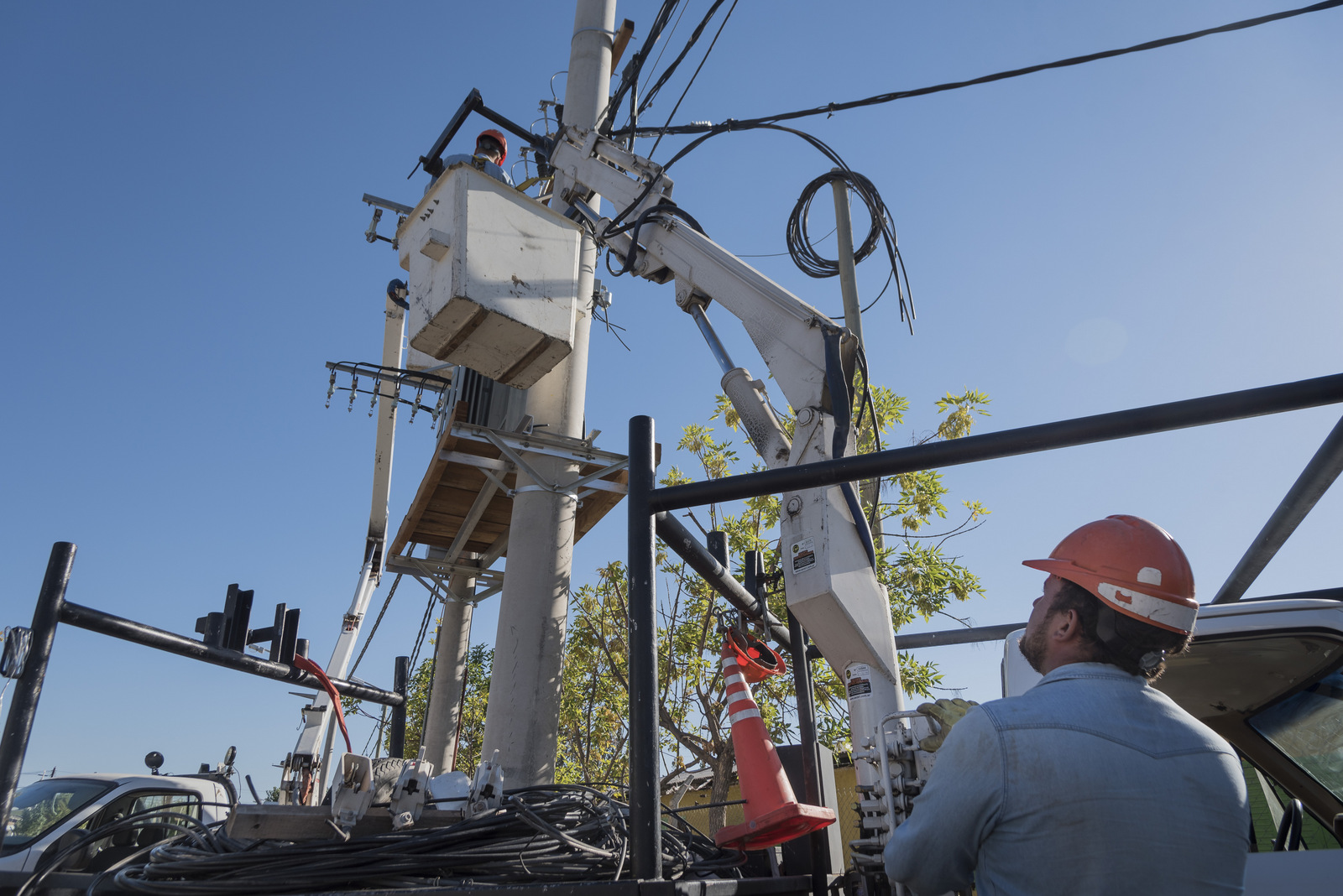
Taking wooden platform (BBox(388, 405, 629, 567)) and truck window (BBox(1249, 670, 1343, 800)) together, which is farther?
wooden platform (BBox(388, 405, 629, 567))

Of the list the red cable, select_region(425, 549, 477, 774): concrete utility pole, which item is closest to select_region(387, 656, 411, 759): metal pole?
the red cable

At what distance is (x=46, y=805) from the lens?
24.4 ft

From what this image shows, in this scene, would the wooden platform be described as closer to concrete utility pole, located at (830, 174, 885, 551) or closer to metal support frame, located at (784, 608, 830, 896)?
concrete utility pole, located at (830, 174, 885, 551)

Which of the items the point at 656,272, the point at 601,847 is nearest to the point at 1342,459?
the point at 601,847

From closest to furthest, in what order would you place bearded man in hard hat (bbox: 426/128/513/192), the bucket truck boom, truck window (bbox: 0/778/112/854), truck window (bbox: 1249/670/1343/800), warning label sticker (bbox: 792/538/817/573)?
truck window (bbox: 1249/670/1343/800), the bucket truck boom, warning label sticker (bbox: 792/538/817/573), bearded man in hard hat (bbox: 426/128/513/192), truck window (bbox: 0/778/112/854)

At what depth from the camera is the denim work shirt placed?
140cm

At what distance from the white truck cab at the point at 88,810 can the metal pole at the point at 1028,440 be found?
701 centimetres

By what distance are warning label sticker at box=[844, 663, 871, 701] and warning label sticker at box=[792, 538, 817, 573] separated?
1.77 ft

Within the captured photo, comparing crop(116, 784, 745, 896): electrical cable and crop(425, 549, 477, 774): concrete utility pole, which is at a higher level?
crop(425, 549, 477, 774): concrete utility pole

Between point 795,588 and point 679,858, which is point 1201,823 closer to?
point 679,858

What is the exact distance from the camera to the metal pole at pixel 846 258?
790 cm

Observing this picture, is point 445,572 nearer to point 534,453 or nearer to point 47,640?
point 534,453

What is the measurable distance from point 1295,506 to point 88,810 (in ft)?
30.2

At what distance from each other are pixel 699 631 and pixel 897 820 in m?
10.3
